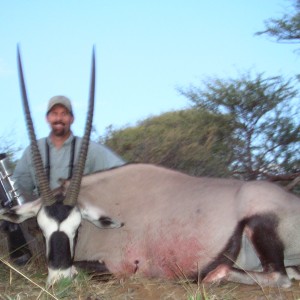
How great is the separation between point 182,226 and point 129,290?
0.56 m

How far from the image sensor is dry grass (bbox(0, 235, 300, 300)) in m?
3.17

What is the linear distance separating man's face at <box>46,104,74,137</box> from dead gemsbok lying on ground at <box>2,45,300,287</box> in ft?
2.30

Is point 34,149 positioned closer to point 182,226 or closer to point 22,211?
point 22,211

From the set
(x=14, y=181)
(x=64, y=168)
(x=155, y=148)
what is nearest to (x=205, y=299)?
(x=64, y=168)

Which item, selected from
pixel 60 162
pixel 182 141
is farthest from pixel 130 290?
pixel 182 141

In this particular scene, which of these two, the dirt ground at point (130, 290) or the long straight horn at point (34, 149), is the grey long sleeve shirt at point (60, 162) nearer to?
the long straight horn at point (34, 149)

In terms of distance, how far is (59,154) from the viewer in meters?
4.60

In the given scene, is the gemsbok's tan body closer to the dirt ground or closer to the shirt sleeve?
the dirt ground

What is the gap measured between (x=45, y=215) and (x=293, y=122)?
5791mm

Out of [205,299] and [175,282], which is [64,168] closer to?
[175,282]

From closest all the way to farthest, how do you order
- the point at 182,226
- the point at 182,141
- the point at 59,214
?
the point at 59,214
the point at 182,226
the point at 182,141

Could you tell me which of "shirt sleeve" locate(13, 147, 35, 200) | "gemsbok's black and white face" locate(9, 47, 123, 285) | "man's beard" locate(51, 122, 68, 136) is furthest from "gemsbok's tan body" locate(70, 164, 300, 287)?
"shirt sleeve" locate(13, 147, 35, 200)

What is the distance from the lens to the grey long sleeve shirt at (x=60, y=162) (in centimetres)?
456

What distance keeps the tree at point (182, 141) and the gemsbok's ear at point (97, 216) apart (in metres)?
3.12
